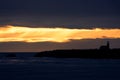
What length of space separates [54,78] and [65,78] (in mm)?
1515

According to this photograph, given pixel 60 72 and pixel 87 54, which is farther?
pixel 87 54

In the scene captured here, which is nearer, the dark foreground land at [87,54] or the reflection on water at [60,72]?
the reflection on water at [60,72]

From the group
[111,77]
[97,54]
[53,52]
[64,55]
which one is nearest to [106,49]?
[97,54]

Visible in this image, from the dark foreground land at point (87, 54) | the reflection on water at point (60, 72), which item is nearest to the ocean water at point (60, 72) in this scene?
the reflection on water at point (60, 72)

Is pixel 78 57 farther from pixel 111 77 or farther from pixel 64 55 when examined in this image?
pixel 111 77

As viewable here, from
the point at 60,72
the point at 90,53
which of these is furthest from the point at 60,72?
the point at 90,53

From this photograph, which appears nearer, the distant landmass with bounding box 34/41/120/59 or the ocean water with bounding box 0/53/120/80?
the ocean water with bounding box 0/53/120/80

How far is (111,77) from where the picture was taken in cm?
7288

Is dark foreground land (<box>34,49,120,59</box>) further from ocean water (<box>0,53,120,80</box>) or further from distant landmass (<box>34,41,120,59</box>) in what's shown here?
ocean water (<box>0,53,120,80</box>)

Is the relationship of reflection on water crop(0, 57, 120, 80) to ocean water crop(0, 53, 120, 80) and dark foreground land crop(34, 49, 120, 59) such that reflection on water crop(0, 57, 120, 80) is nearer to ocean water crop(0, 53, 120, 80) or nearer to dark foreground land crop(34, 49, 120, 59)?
ocean water crop(0, 53, 120, 80)

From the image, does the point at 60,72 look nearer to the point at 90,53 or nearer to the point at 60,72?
the point at 60,72

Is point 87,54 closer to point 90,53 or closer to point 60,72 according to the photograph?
point 90,53

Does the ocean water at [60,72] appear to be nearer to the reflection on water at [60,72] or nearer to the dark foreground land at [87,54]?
the reflection on water at [60,72]

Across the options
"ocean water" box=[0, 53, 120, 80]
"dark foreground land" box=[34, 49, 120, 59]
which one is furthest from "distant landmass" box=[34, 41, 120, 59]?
"ocean water" box=[0, 53, 120, 80]
